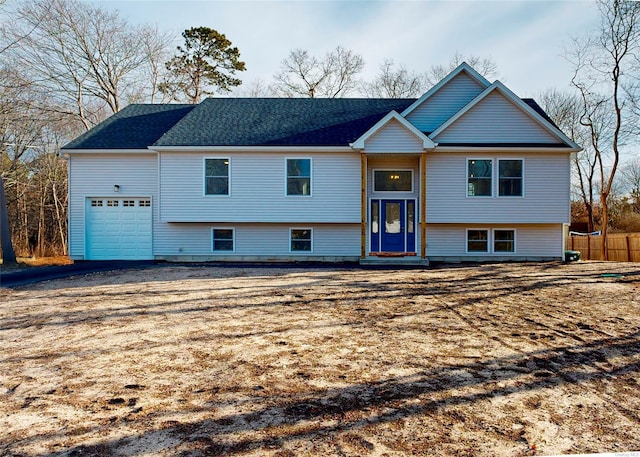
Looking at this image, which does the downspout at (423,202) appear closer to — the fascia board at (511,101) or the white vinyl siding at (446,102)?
the fascia board at (511,101)

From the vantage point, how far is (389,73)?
32031 mm

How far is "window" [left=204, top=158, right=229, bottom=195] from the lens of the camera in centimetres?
1393

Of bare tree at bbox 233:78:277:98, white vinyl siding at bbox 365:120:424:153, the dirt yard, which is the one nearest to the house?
white vinyl siding at bbox 365:120:424:153

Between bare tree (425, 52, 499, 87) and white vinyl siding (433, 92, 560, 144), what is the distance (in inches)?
691

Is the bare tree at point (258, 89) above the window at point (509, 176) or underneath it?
above

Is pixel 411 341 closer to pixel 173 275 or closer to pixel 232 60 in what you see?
pixel 173 275

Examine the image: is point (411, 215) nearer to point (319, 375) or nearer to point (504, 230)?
point (504, 230)

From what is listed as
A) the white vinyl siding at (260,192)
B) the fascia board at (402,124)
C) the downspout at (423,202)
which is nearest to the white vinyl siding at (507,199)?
the downspout at (423,202)

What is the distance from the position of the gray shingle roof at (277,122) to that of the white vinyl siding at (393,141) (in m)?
1.03

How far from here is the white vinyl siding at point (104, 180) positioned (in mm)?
14398

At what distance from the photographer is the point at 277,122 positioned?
15.0 meters

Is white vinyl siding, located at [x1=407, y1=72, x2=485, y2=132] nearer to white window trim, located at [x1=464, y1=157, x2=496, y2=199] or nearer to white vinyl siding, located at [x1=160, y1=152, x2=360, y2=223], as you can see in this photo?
white window trim, located at [x1=464, y1=157, x2=496, y2=199]

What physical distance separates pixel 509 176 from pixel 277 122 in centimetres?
861

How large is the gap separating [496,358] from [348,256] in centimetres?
999
